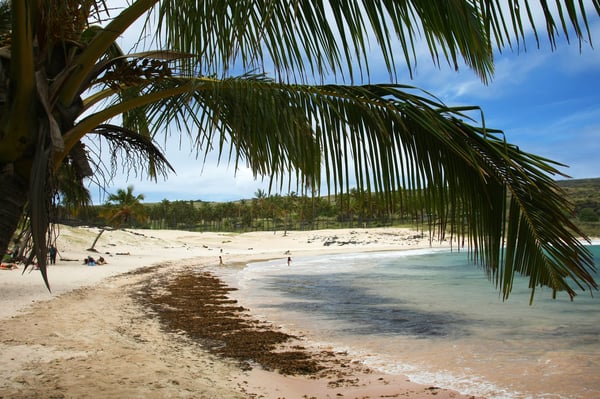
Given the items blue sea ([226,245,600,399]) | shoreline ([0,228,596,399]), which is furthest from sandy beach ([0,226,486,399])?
blue sea ([226,245,600,399])

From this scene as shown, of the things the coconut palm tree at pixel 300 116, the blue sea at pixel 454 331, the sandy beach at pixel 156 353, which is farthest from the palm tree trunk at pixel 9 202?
the blue sea at pixel 454 331

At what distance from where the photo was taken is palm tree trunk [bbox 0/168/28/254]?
2.21m

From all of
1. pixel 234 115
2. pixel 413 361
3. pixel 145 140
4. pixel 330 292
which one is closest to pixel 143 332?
pixel 413 361

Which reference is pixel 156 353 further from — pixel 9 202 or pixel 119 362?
pixel 9 202

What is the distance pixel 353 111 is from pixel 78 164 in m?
1.87

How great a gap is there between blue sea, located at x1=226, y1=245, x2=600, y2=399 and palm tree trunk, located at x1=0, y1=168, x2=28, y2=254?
92.1 inches

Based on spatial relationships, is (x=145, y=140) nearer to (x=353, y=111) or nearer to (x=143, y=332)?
(x=353, y=111)

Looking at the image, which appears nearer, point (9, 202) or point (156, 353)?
point (9, 202)

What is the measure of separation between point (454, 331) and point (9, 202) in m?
12.7

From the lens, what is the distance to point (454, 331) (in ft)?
42.7

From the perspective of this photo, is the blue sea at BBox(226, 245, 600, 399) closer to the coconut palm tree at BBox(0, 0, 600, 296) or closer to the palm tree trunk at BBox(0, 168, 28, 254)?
the coconut palm tree at BBox(0, 0, 600, 296)

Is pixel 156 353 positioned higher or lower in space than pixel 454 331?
higher

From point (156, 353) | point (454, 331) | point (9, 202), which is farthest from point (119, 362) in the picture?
point (454, 331)

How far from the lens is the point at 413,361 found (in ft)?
30.8
